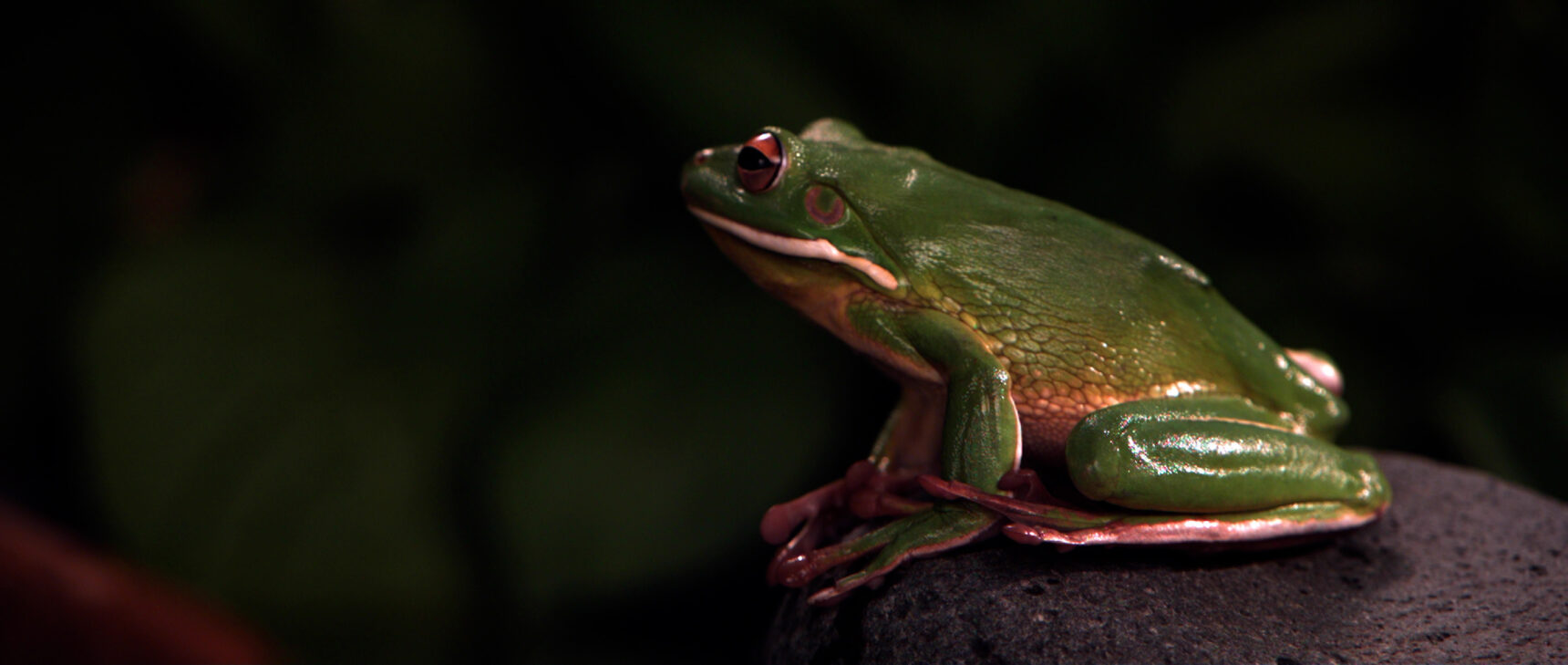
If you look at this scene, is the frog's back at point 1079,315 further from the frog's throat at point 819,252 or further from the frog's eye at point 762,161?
the frog's eye at point 762,161

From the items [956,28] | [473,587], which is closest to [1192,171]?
[956,28]

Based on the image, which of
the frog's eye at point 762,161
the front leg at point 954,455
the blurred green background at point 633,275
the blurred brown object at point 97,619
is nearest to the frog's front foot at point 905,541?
the front leg at point 954,455

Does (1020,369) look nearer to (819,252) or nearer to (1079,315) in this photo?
(1079,315)

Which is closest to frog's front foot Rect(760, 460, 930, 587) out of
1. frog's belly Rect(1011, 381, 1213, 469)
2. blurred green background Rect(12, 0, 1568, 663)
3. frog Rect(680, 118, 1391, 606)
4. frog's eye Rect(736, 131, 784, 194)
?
frog Rect(680, 118, 1391, 606)

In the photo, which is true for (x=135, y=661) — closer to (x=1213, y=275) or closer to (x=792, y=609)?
(x=792, y=609)

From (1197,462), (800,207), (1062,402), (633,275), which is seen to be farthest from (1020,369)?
(633,275)

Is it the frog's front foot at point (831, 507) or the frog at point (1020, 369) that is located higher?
the frog at point (1020, 369)

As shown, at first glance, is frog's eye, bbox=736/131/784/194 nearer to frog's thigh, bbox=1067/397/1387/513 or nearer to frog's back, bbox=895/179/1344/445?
frog's back, bbox=895/179/1344/445
